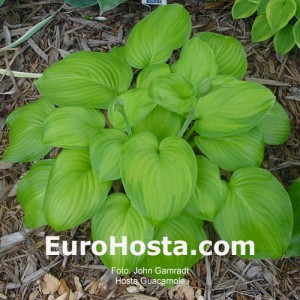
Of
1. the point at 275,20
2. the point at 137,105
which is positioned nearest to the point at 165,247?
the point at 137,105

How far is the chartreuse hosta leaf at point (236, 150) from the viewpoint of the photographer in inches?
48.6

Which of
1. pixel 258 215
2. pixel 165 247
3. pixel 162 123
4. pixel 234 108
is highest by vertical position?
pixel 234 108

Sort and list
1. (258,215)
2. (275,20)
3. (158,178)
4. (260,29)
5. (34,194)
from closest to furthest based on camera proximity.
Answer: (158,178) < (258,215) < (34,194) < (275,20) < (260,29)

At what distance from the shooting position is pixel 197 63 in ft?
4.08

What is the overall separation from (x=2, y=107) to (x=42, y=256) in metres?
0.50

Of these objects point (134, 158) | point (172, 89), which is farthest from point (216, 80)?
point (134, 158)

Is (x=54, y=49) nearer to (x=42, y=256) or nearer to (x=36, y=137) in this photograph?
(x=36, y=137)

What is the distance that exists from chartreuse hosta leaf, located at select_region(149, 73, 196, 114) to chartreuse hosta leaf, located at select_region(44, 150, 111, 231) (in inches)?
9.6

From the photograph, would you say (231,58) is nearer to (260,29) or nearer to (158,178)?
(260,29)

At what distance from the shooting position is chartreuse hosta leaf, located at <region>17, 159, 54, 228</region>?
129cm

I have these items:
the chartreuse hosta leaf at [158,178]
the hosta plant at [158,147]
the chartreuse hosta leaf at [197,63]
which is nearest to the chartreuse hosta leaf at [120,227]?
the hosta plant at [158,147]

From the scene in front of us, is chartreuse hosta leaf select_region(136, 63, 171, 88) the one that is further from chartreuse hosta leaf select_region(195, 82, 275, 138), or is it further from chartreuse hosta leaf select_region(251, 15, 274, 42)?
chartreuse hosta leaf select_region(251, 15, 274, 42)

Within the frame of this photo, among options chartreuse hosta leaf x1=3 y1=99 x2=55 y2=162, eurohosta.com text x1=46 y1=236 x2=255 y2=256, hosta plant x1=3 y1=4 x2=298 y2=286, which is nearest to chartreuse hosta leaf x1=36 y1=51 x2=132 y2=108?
hosta plant x1=3 y1=4 x2=298 y2=286

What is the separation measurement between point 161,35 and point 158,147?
35cm
